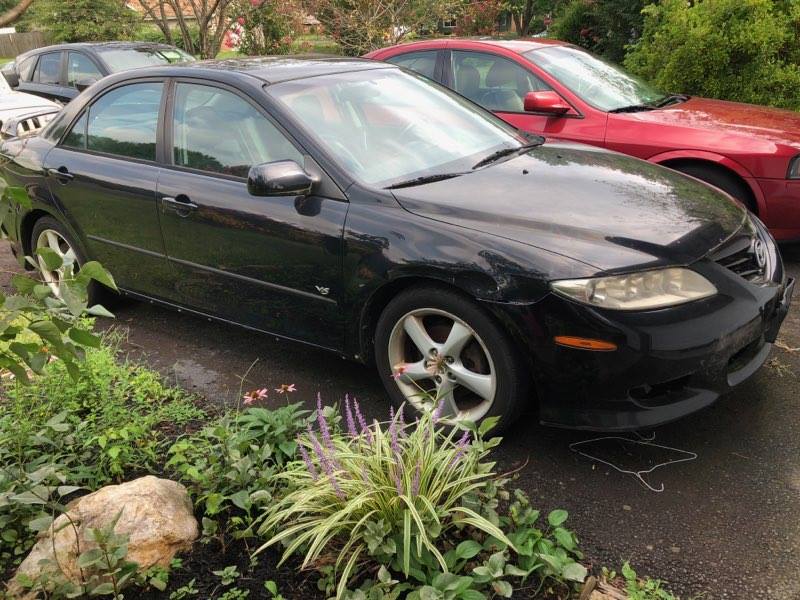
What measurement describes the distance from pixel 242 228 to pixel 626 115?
329 centimetres

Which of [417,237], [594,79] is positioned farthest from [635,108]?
[417,237]

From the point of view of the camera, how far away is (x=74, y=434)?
9.86 ft

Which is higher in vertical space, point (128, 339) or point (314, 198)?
point (314, 198)

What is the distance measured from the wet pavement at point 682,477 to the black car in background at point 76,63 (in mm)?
7138

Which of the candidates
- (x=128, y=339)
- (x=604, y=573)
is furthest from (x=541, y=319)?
(x=128, y=339)

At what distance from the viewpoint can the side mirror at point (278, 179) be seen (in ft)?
10.7

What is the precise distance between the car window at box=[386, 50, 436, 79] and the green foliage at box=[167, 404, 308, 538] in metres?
4.33

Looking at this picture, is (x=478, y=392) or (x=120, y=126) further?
(x=120, y=126)

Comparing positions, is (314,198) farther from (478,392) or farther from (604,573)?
(604,573)

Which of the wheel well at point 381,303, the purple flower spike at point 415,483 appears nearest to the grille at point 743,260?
the wheel well at point 381,303

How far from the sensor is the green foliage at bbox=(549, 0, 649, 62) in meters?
12.6

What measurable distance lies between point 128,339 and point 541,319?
9.33 feet

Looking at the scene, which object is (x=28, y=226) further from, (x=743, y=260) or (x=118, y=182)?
(x=743, y=260)

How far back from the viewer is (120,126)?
438 cm
